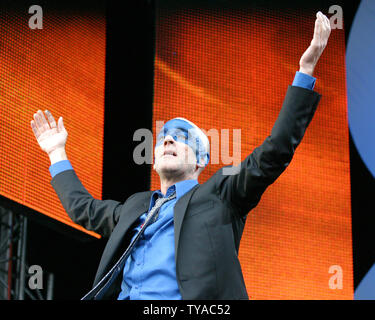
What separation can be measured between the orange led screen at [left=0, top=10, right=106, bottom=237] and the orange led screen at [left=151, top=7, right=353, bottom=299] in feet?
1.37

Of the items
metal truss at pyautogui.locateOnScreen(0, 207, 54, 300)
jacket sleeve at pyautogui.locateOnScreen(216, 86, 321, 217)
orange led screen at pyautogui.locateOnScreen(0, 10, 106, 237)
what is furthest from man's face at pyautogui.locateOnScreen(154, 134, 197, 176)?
metal truss at pyautogui.locateOnScreen(0, 207, 54, 300)

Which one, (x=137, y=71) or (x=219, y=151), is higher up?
(x=137, y=71)

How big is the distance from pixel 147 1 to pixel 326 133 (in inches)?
57.4

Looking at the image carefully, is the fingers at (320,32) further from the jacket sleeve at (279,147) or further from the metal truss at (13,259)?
the metal truss at (13,259)

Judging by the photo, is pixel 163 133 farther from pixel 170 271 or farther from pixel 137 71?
pixel 137 71

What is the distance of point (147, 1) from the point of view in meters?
4.13

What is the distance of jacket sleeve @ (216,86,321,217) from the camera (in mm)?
1809

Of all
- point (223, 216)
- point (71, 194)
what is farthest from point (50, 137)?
point (223, 216)

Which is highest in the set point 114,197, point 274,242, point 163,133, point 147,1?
point 147,1

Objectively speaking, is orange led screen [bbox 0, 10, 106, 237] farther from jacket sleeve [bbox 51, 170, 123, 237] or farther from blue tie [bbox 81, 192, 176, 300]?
blue tie [bbox 81, 192, 176, 300]

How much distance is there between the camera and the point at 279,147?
1.80 m

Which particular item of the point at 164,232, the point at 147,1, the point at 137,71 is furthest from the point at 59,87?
the point at 164,232

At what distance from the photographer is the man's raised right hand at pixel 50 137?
7.71ft

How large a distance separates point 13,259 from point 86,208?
2050 mm
